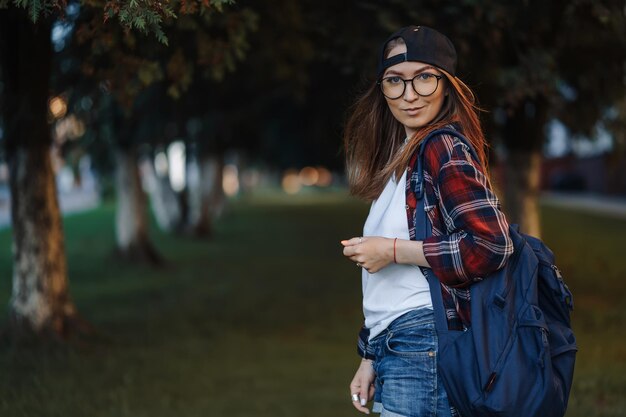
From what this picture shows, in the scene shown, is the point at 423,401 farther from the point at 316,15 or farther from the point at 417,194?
the point at 316,15

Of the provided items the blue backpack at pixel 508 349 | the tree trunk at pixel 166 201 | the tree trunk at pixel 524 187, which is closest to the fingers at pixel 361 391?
the blue backpack at pixel 508 349

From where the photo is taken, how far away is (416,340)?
7.55 feet

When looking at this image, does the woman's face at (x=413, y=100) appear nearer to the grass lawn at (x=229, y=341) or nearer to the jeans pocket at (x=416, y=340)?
the jeans pocket at (x=416, y=340)

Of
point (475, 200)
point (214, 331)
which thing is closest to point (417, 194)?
point (475, 200)

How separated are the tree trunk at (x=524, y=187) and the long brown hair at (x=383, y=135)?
799 cm

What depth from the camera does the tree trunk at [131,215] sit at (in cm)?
1666

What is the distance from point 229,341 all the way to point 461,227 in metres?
6.85

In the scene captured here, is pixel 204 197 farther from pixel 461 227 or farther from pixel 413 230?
pixel 461 227

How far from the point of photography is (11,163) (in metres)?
8.17

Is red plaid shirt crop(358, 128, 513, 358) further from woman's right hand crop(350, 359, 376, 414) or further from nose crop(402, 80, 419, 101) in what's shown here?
woman's right hand crop(350, 359, 376, 414)

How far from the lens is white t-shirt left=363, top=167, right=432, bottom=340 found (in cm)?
235

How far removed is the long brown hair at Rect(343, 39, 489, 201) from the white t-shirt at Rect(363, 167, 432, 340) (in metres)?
0.06

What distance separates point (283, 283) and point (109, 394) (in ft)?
24.6

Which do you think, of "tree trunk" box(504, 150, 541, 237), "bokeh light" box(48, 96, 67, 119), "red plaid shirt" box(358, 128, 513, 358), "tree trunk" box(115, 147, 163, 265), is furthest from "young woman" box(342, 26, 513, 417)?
"tree trunk" box(115, 147, 163, 265)
